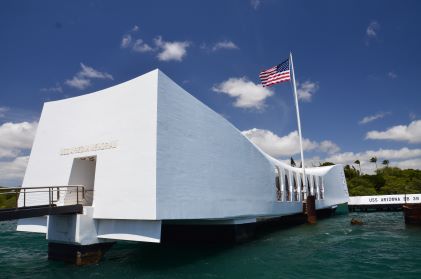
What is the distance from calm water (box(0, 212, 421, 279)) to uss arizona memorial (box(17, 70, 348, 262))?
1.40 meters

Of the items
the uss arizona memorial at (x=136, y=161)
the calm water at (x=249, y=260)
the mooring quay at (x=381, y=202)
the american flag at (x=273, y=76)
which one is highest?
the american flag at (x=273, y=76)

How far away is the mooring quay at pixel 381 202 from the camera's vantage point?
43875 mm

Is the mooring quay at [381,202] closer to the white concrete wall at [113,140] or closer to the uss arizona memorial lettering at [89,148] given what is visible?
the white concrete wall at [113,140]

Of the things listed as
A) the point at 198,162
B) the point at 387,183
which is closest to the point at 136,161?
the point at 198,162

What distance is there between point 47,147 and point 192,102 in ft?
26.1

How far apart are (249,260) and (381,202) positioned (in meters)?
38.4

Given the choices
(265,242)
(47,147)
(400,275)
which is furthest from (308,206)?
(47,147)

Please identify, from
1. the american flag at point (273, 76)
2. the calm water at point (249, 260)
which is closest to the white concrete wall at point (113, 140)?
the calm water at point (249, 260)

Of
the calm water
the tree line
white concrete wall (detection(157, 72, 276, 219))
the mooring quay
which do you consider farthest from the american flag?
the tree line

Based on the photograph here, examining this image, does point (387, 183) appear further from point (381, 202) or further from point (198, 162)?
point (198, 162)

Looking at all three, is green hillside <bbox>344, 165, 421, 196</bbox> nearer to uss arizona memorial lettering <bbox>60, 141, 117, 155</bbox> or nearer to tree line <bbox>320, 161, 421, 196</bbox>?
tree line <bbox>320, 161, 421, 196</bbox>

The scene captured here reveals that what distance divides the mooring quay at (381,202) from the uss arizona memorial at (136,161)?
34.7 m

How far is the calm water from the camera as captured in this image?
12.7 m

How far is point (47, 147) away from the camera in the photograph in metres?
17.0
